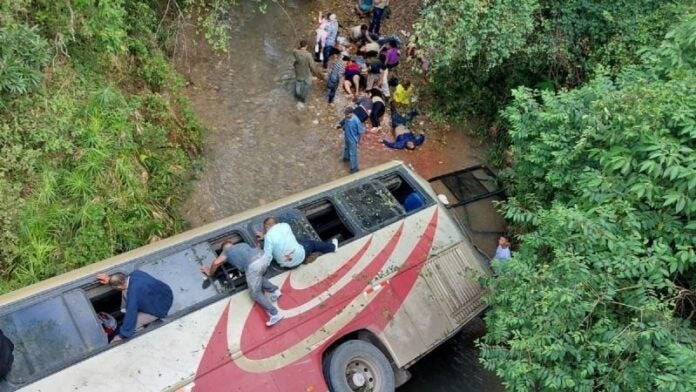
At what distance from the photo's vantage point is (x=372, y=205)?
25.8 ft

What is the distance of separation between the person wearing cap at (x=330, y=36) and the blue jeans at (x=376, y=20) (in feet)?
4.55

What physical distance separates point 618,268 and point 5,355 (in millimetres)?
5497

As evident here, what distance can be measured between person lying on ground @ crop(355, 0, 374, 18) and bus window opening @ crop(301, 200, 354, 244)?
347 inches

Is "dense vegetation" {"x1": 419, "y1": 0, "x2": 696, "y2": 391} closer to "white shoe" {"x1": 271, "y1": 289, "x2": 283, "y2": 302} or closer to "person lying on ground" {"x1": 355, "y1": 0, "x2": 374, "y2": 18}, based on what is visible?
"white shoe" {"x1": 271, "y1": 289, "x2": 283, "y2": 302}

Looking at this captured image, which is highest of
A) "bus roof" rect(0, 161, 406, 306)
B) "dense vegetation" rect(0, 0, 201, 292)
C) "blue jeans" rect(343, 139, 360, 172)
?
"dense vegetation" rect(0, 0, 201, 292)

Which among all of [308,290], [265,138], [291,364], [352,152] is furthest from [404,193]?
[265,138]

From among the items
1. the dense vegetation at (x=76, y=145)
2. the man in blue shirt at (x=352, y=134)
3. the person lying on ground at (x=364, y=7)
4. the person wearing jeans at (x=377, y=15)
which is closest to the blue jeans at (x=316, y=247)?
the dense vegetation at (x=76, y=145)

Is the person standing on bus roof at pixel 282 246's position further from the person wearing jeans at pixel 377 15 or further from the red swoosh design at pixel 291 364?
the person wearing jeans at pixel 377 15

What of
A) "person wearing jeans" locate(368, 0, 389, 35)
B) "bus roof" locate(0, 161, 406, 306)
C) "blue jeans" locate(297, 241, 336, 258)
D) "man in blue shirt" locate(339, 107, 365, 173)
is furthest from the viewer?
"person wearing jeans" locate(368, 0, 389, 35)

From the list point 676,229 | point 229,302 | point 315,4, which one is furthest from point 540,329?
point 315,4

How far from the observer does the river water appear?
10180 mm

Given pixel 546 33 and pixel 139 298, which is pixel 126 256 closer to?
pixel 139 298

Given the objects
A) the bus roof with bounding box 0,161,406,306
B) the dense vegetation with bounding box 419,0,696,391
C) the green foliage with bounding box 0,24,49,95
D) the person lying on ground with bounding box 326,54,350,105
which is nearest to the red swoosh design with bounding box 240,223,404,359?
the bus roof with bounding box 0,161,406,306

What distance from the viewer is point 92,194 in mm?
8461
